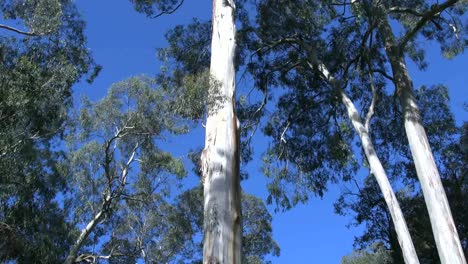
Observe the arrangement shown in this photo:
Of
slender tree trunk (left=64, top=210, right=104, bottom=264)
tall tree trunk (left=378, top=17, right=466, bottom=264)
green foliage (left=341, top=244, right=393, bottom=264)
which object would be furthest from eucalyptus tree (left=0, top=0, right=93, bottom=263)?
green foliage (left=341, top=244, right=393, bottom=264)

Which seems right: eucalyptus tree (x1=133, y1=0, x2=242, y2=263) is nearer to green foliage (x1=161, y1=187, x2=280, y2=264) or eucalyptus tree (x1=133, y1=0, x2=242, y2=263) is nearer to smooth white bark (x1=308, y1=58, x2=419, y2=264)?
smooth white bark (x1=308, y1=58, x2=419, y2=264)

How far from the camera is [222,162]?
179 inches

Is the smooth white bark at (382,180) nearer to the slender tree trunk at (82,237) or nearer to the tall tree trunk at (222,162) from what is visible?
the tall tree trunk at (222,162)

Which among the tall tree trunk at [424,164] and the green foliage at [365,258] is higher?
the green foliage at [365,258]

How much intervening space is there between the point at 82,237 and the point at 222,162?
11359mm

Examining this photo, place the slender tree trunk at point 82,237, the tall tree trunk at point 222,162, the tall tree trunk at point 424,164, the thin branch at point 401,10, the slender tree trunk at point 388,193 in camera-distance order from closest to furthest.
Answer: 1. the tall tree trunk at point 222,162
2. the tall tree trunk at point 424,164
3. the slender tree trunk at point 388,193
4. the thin branch at point 401,10
5. the slender tree trunk at point 82,237

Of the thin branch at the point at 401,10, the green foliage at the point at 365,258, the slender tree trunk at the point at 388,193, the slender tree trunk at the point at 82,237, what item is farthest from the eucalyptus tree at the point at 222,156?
the green foliage at the point at 365,258

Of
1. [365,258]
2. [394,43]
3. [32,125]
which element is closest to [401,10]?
[394,43]

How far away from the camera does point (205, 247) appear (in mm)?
4066

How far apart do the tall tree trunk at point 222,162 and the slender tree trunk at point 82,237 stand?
9.79 metres

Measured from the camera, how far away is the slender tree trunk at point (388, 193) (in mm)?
8547

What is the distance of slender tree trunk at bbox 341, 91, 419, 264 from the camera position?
855cm

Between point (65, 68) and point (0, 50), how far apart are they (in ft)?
4.21

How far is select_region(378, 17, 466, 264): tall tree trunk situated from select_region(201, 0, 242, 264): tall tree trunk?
4759 mm
